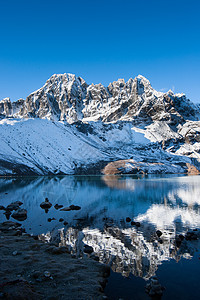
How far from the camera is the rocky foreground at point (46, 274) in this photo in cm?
1219

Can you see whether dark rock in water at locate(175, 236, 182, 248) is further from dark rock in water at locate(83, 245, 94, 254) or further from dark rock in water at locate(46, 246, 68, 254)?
dark rock in water at locate(46, 246, 68, 254)

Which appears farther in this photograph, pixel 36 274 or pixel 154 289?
pixel 36 274

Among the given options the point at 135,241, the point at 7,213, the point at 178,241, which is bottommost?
the point at 7,213

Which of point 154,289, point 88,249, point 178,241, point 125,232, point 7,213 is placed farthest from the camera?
point 7,213

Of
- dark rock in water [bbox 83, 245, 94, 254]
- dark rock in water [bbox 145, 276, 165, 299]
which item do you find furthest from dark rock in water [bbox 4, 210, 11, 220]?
dark rock in water [bbox 145, 276, 165, 299]

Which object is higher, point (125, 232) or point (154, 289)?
point (154, 289)

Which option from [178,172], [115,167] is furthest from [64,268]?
[178,172]

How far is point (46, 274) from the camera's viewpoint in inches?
561

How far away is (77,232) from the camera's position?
27062mm

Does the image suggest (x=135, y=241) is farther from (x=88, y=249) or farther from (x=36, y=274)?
(x=36, y=274)

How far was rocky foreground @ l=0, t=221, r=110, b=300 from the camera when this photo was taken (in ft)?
40.0

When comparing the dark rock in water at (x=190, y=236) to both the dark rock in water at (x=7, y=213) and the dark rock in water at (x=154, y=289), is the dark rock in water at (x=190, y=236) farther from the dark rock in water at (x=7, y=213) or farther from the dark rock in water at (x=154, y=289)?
the dark rock in water at (x=7, y=213)

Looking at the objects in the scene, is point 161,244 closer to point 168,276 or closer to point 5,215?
point 168,276

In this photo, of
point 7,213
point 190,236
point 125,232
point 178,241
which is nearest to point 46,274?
point 125,232
